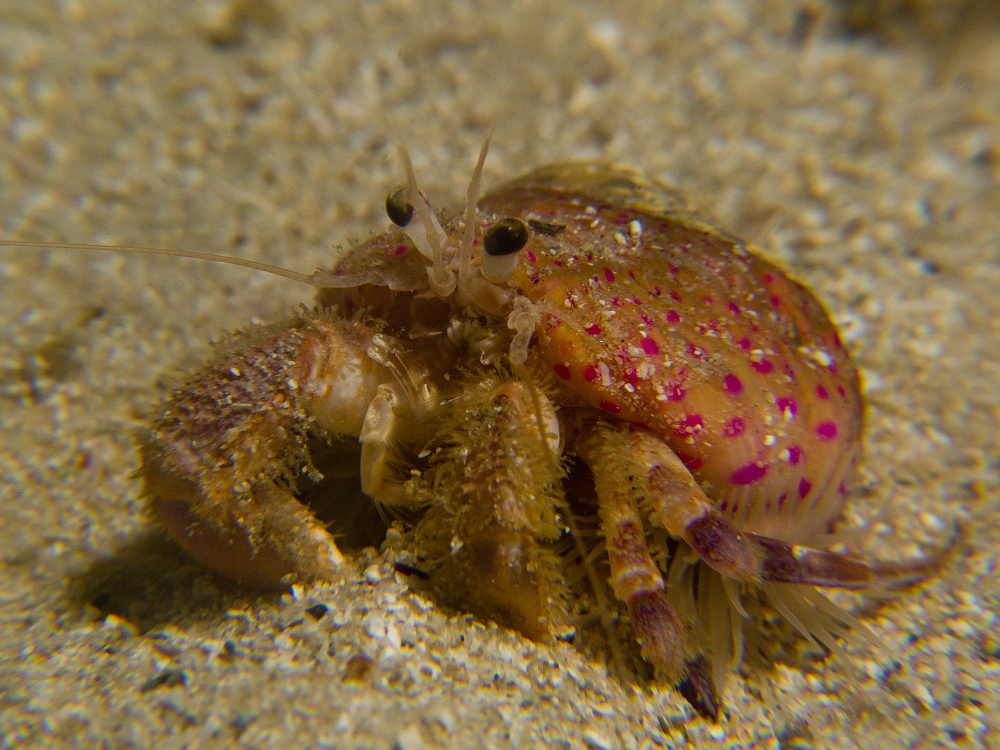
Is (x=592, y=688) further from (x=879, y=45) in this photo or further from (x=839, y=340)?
A: (x=879, y=45)

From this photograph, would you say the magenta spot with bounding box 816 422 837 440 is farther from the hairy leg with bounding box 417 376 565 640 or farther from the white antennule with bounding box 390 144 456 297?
the white antennule with bounding box 390 144 456 297

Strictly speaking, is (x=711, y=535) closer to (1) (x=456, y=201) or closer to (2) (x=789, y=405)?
(2) (x=789, y=405)

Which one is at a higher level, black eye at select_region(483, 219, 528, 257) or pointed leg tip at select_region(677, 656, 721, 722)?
black eye at select_region(483, 219, 528, 257)

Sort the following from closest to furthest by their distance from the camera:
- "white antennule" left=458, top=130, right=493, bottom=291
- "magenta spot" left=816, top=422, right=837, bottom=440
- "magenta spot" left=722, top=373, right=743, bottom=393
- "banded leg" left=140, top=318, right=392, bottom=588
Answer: "banded leg" left=140, top=318, right=392, bottom=588
"white antennule" left=458, top=130, right=493, bottom=291
"magenta spot" left=722, top=373, right=743, bottom=393
"magenta spot" left=816, top=422, right=837, bottom=440

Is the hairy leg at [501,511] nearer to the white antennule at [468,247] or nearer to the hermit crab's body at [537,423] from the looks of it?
the hermit crab's body at [537,423]

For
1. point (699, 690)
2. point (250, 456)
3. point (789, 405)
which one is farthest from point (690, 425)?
point (250, 456)

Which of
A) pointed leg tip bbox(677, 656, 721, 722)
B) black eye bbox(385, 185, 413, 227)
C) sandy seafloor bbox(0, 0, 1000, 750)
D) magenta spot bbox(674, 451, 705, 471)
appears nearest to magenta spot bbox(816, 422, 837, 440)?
magenta spot bbox(674, 451, 705, 471)

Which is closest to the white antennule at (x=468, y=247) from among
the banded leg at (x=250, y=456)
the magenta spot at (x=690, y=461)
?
the banded leg at (x=250, y=456)
